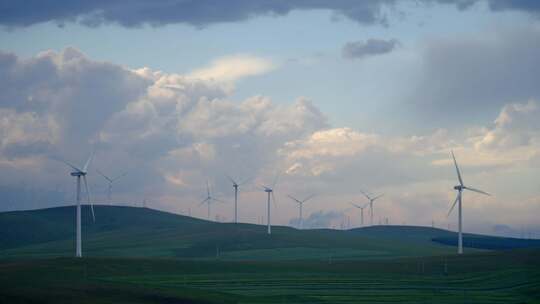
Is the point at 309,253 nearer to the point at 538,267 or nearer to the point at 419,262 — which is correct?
the point at 419,262

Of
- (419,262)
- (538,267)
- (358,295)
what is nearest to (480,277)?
(538,267)

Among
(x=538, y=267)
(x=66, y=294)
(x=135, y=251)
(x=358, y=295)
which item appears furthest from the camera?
(x=135, y=251)

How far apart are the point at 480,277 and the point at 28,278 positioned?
213 feet

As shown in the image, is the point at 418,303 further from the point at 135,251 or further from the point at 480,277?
the point at 135,251

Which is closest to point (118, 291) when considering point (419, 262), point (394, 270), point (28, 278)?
point (28, 278)

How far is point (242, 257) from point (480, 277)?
57.8 m

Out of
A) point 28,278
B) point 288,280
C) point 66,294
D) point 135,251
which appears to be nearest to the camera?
point 66,294

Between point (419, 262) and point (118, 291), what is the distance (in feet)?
216

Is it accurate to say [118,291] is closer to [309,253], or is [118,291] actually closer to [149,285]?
[149,285]

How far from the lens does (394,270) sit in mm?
134125

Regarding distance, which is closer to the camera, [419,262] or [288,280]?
[288,280]

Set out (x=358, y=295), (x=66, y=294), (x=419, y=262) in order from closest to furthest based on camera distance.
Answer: (x=66, y=294) → (x=358, y=295) → (x=419, y=262)

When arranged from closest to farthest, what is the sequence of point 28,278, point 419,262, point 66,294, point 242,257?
point 66,294 < point 28,278 < point 419,262 < point 242,257

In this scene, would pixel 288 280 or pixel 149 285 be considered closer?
pixel 149 285
